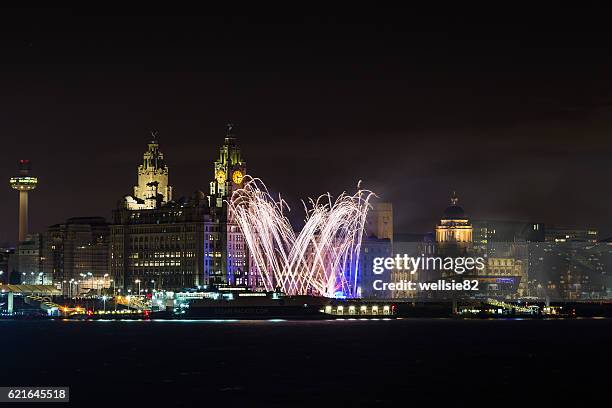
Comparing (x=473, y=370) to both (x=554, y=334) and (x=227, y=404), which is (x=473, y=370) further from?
(x=554, y=334)

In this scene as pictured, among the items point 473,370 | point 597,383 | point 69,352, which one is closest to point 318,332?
point 69,352

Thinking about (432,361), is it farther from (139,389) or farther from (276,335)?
(276,335)

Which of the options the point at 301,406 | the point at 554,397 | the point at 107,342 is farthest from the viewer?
the point at 107,342

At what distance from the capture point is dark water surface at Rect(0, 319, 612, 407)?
95.0m

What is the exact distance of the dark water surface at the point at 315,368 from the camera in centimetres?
9500

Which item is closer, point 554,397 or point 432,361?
point 554,397

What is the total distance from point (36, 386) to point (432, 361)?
41.7m

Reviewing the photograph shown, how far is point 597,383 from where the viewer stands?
4146 inches

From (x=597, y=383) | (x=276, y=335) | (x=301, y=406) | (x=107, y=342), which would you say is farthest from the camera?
(x=276, y=335)

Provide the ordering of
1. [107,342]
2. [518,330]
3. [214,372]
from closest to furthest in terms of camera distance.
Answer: [214,372], [107,342], [518,330]

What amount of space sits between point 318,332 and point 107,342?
3691cm

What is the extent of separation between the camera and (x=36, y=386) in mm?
100938

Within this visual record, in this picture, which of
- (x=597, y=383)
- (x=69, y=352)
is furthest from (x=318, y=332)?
(x=597, y=383)

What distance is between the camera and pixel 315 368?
118688 millimetres
